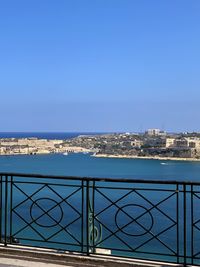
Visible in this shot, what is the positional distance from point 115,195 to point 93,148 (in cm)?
13896

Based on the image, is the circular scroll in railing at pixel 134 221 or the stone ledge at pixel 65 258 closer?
the stone ledge at pixel 65 258

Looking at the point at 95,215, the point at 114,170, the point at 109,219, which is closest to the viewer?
the point at 95,215

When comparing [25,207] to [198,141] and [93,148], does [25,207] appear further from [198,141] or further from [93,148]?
[93,148]

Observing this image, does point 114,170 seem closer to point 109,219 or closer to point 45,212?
point 109,219

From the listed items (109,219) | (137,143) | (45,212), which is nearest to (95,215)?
(45,212)

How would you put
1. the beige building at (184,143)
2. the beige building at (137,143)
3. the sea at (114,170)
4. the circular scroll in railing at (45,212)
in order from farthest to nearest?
the beige building at (137,143) < the beige building at (184,143) < the sea at (114,170) < the circular scroll in railing at (45,212)

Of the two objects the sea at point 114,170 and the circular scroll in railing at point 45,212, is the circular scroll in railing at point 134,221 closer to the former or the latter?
the circular scroll in railing at point 45,212

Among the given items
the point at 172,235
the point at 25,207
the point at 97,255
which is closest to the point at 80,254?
the point at 97,255

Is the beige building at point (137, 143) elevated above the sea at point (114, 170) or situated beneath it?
elevated above

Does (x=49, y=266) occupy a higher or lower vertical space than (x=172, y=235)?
higher

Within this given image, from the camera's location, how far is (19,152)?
511 feet

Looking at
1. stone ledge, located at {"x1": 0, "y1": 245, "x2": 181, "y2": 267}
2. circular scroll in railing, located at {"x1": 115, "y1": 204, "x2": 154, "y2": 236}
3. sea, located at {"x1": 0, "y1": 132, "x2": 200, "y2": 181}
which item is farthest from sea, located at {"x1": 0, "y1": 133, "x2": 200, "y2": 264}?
sea, located at {"x1": 0, "y1": 132, "x2": 200, "y2": 181}

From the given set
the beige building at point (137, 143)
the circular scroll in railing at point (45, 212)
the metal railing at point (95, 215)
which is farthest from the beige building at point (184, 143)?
the metal railing at point (95, 215)

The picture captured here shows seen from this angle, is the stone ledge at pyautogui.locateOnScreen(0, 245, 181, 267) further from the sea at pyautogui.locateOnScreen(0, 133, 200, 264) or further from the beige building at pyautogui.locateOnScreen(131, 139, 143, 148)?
the beige building at pyautogui.locateOnScreen(131, 139, 143, 148)
